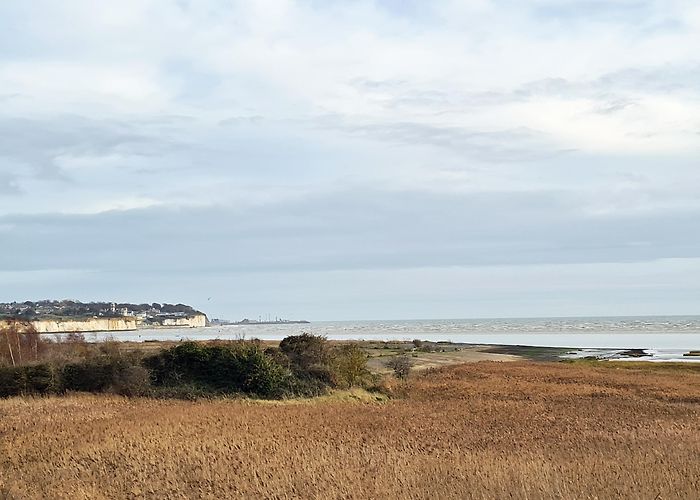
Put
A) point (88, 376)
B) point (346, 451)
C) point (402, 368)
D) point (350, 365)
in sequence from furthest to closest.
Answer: point (402, 368)
point (350, 365)
point (88, 376)
point (346, 451)

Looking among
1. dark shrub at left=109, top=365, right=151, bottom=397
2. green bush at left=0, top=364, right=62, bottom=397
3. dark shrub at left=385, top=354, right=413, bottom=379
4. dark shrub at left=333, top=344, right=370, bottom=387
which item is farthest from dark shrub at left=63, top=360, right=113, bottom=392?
dark shrub at left=385, top=354, right=413, bottom=379

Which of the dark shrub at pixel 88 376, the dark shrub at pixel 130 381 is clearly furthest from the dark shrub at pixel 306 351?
the dark shrub at pixel 88 376

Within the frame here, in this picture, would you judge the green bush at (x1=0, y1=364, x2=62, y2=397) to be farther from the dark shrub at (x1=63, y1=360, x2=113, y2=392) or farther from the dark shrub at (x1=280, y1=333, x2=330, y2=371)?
the dark shrub at (x1=280, y1=333, x2=330, y2=371)

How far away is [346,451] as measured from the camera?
13.9m

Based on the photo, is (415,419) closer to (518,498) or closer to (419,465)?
(419,465)

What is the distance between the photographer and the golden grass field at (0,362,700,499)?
33.8ft

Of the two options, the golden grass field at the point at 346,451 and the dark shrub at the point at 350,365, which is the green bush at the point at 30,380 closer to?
the golden grass field at the point at 346,451

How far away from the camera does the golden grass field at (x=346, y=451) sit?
10289 mm

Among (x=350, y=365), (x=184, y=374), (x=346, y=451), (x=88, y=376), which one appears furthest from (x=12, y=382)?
(x=346, y=451)

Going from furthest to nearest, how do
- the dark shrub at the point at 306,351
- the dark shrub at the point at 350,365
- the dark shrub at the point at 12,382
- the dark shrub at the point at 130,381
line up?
the dark shrub at the point at 350,365, the dark shrub at the point at 306,351, the dark shrub at the point at 130,381, the dark shrub at the point at 12,382

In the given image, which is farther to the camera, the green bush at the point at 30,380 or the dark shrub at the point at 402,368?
the dark shrub at the point at 402,368

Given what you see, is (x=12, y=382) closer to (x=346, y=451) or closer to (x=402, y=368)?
(x=346, y=451)

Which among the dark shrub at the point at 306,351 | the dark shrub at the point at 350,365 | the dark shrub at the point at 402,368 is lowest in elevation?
the dark shrub at the point at 402,368

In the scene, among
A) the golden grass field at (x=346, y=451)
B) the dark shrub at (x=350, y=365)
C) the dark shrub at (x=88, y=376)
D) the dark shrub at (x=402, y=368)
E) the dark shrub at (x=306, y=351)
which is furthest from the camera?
the dark shrub at (x=402, y=368)
